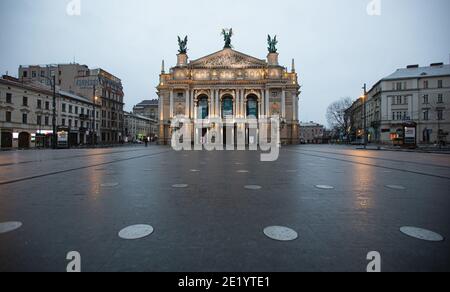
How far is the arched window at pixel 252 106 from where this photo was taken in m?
57.7

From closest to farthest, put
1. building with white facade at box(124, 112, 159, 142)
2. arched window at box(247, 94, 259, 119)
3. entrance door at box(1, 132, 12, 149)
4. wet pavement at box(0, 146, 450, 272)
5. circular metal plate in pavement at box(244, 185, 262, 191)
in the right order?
wet pavement at box(0, 146, 450, 272) < circular metal plate in pavement at box(244, 185, 262, 191) < entrance door at box(1, 132, 12, 149) < arched window at box(247, 94, 259, 119) < building with white facade at box(124, 112, 159, 142)

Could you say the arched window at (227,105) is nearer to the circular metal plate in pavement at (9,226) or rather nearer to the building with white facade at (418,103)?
the building with white facade at (418,103)

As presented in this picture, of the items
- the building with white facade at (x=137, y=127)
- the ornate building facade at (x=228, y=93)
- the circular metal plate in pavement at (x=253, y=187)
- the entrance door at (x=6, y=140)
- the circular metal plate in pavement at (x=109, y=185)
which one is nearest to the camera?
the circular metal plate in pavement at (x=253, y=187)

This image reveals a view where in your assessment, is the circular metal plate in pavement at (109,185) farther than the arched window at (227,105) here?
No

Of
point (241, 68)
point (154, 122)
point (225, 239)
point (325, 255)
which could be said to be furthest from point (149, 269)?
point (154, 122)

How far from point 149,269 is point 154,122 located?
350ft

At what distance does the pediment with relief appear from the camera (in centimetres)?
5803

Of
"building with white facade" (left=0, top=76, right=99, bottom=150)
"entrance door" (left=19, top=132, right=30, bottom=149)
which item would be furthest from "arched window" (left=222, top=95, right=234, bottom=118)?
"entrance door" (left=19, top=132, right=30, bottom=149)

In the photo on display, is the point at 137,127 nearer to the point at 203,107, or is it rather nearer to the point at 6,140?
the point at 203,107

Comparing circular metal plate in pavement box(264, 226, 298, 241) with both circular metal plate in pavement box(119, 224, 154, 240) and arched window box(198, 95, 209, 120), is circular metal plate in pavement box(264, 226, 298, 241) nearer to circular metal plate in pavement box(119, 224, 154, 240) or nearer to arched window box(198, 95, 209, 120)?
circular metal plate in pavement box(119, 224, 154, 240)

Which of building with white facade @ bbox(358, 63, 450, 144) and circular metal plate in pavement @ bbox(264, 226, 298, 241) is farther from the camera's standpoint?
building with white facade @ bbox(358, 63, 450, 144)

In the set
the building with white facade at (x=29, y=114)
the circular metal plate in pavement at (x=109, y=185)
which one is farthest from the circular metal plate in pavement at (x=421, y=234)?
the building with white facade at (x=29, y=114)

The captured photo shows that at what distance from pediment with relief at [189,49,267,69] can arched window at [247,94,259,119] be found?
7855 millimetres

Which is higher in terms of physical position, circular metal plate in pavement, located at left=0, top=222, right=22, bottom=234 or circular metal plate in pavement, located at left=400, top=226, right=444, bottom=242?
circular metal plate in pavement, located at left=0, top=222, right=22, bottom=234
